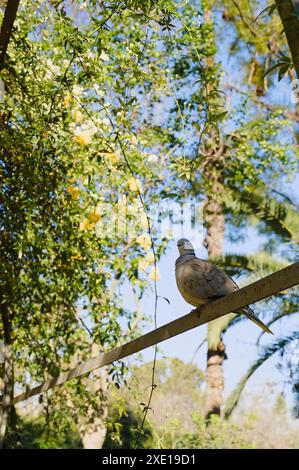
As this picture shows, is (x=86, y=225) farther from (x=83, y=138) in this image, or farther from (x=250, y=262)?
(x=250, y=262)

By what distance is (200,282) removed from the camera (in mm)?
1896

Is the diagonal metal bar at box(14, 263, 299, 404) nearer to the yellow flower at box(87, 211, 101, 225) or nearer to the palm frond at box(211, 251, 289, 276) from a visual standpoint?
the yellow flower at box(87, 211, 101, 225)

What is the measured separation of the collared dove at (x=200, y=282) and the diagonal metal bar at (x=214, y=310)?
0.09 m

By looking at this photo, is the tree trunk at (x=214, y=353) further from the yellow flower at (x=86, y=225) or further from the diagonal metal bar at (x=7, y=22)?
the diagonal metal bar at (x=7, y=22)

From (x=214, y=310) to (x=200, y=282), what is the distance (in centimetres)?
19

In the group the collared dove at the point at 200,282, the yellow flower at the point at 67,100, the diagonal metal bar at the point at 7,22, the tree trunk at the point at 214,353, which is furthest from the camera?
the tree trunk at the point at 214,353

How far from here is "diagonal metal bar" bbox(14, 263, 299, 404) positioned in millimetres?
1347

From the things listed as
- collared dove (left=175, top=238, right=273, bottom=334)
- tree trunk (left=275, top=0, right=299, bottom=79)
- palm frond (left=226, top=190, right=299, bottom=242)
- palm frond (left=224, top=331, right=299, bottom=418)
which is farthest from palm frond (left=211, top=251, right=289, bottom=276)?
tree trunk (left=275, top=0, right=299, bottom=79)

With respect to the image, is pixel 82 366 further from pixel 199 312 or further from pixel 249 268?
pixel 249 268

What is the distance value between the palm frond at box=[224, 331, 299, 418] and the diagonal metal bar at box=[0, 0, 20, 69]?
15.7ft

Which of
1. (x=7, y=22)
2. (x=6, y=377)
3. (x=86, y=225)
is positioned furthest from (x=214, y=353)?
(x=7, y=22)

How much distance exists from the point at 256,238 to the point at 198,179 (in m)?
1.07

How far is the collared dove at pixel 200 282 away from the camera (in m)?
1.88

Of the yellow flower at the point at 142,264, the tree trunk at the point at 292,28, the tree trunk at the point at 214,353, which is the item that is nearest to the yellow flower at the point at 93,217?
the yellow flower at the point at 142,264
